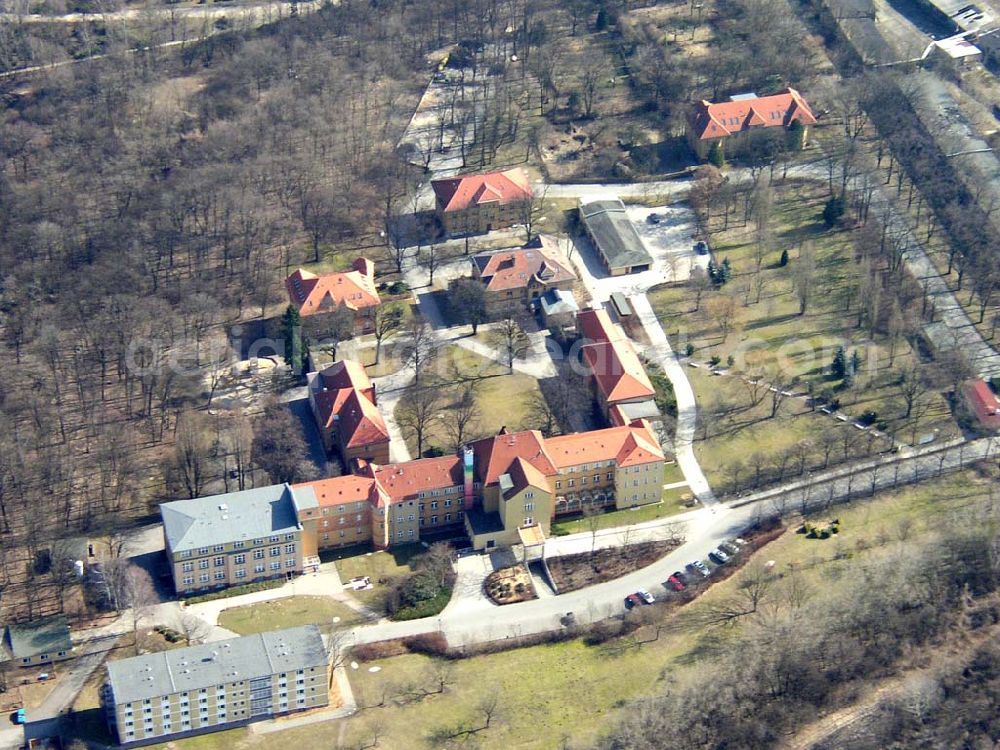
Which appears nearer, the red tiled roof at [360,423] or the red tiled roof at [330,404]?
the red tiled roof at [360,423]

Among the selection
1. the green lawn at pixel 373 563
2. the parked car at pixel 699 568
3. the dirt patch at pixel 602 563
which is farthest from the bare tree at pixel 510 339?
the parked car at pixel 699 568

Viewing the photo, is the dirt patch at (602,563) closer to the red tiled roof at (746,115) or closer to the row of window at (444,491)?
the row of window at (444,491)

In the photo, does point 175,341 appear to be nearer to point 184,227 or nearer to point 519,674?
point 184,227

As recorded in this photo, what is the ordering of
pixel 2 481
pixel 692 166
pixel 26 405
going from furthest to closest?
pixel 692 166
pixel 26 405
pixel 2 481

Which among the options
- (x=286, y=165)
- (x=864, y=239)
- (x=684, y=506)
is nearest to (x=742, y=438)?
(x=684, y=506)

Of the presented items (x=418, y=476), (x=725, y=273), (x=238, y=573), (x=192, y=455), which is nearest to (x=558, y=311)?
(x=725, y=273)

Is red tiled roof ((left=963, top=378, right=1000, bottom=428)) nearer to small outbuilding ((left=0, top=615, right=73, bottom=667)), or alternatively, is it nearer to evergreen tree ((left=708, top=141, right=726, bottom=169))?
evergreen tree ((left=708, top=141, right=726, bottom=169))

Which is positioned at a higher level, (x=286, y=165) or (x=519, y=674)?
(x=286, y=165)
